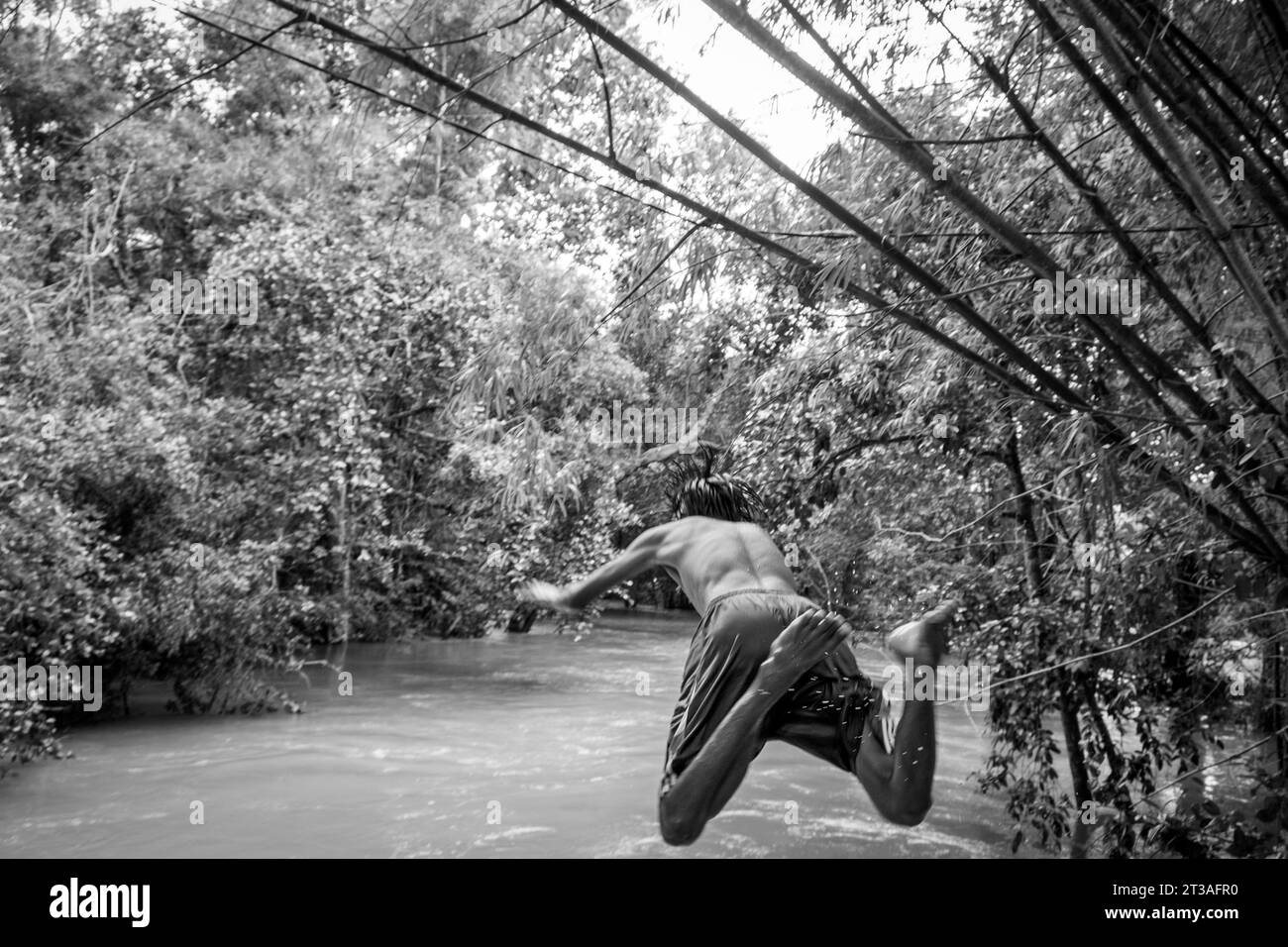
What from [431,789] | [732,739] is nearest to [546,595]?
[732,739]

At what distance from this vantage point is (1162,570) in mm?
4793

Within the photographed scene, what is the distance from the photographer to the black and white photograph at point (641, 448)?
2893 mm

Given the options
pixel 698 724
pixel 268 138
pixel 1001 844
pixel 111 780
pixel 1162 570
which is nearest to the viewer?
pixel 698 724

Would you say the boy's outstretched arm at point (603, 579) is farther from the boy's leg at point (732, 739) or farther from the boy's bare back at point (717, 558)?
the boy's leg at point (732, 739)

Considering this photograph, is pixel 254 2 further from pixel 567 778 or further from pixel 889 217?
pixel 567 778

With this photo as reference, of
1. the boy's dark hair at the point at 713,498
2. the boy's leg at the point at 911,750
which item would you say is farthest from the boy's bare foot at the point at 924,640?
the boy's dark hair at the point at 713,498

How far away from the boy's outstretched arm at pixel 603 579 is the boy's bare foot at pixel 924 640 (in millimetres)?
632

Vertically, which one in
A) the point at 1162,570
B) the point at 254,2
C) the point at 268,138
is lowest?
the point at 1162,570

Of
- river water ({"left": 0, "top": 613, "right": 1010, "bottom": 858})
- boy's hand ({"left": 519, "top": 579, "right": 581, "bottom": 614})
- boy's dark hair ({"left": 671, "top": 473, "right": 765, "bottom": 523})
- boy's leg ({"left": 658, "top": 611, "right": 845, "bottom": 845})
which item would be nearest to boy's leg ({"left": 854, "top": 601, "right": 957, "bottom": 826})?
boy's leg ({"left": 658, "top": 611, "right": 845, "bottom": 845})

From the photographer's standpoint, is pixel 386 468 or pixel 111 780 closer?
pixel 111 780

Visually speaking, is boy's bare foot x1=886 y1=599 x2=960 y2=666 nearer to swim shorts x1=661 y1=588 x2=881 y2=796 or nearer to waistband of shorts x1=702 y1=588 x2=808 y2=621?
swim shorts x1=661 y1=588 x2=881 y2=796

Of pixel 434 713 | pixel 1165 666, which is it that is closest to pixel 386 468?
pixel 434 713

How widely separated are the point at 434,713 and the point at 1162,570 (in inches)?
309

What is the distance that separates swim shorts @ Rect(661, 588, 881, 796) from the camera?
A: 248 cm
